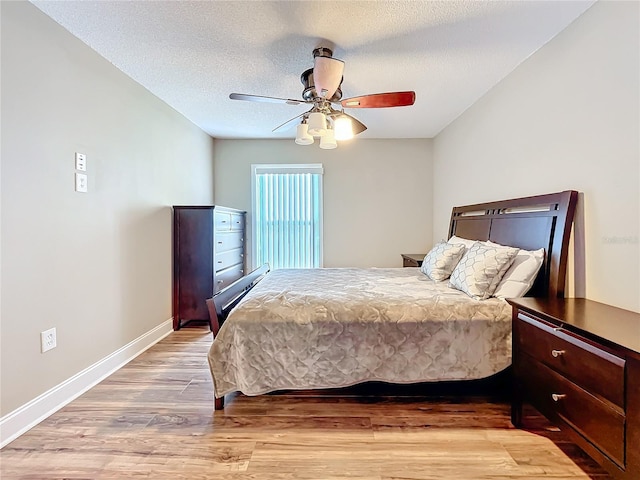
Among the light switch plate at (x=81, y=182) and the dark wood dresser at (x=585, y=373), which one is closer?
the dark wood dresser at (x=585, y=373)

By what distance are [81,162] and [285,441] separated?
7.43 feet

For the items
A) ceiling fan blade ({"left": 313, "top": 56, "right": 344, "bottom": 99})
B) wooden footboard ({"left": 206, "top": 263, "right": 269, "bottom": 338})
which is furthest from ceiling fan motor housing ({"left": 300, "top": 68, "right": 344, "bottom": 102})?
wooden footboard ({"left": 206, "top": 263, "right": 269, "bottom": 338})

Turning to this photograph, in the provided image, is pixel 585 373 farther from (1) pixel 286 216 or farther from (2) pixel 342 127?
(1) pixel 286 216

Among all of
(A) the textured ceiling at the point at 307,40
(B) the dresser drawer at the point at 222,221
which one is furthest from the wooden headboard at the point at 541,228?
(B) the dresser drawer at the point at 222,221

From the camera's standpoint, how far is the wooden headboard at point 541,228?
2096 mm

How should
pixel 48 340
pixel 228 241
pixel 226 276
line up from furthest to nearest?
1. pixel 228 241
2. pixel 226 276
3. pixel 48 340

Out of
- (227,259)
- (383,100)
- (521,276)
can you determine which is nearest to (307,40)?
(383,100)

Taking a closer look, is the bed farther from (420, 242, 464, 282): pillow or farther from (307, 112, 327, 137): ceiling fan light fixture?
(307, 112, 327, 137): ceiling fan light fixture

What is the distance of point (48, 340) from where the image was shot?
6.82 feet

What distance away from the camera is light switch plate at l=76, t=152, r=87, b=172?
2.33 m

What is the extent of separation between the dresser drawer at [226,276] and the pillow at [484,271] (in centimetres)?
257

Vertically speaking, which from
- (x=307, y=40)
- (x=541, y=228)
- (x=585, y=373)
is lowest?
(x=585, y=373)

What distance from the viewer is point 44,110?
2.06m

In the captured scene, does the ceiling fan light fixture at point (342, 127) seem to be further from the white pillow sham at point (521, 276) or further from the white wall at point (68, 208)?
the white wall at point (68, 208)
